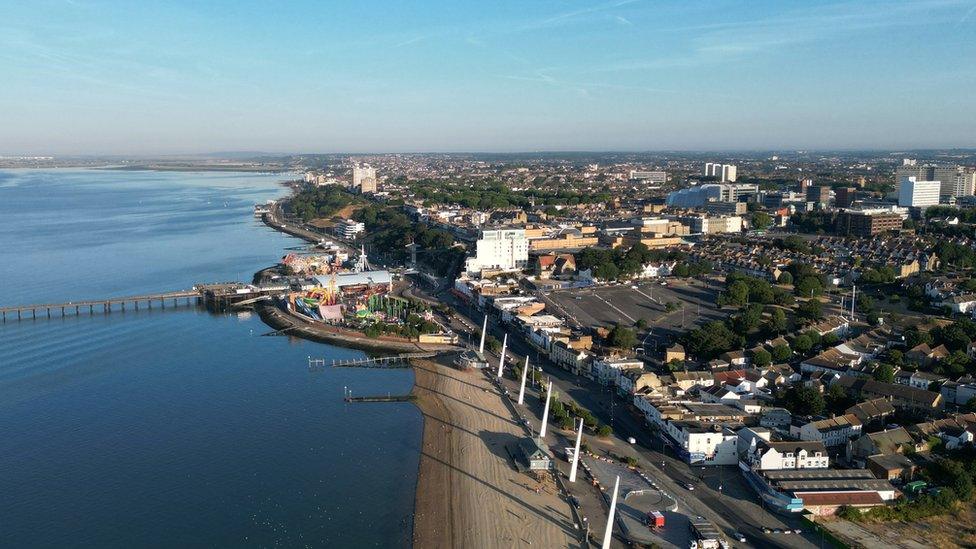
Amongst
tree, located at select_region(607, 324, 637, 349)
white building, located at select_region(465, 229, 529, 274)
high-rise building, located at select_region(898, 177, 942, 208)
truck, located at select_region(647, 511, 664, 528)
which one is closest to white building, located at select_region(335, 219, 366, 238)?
white building, located at select_region(465, 229, 529, 274)

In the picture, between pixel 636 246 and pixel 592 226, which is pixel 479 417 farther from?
pixel 592 226

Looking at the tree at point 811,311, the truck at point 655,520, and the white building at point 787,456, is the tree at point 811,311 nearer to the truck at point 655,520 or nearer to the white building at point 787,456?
the white building at point 787,456

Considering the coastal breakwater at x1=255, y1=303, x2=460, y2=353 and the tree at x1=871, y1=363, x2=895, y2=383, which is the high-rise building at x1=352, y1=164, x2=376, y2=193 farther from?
the tree at x1=871, y1=363, x2=895, y2=383

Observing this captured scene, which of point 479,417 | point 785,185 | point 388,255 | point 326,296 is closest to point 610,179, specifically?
point 785,185

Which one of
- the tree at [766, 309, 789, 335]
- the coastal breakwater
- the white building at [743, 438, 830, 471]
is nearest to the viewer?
the white building at [743, 438, 830, 471]

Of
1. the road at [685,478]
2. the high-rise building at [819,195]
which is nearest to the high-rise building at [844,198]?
the high-rise building at [819,195]

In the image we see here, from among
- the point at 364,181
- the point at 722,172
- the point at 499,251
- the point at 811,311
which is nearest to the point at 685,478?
the point at 811,311

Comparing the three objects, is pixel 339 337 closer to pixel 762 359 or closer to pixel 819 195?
pixel 762 359
